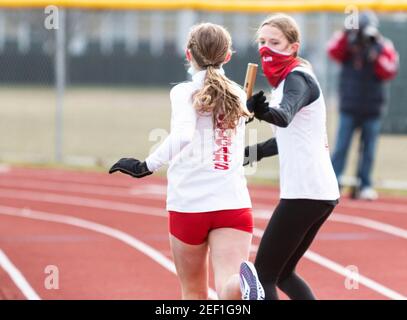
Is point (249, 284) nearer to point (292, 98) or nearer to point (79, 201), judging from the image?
point (292, 98)

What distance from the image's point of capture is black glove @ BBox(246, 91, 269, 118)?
4934mm

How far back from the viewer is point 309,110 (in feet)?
17.3

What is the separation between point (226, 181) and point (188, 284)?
621mm

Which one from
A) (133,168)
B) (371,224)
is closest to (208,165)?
(133,168)

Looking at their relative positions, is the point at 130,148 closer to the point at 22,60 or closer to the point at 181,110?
the point at 181,110

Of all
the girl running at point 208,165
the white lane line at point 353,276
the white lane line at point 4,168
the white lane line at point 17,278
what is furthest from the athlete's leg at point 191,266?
the white lane line at point 4,168

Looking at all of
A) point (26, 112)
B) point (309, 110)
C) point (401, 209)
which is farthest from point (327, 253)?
point (26, 112)

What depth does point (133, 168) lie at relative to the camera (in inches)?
193

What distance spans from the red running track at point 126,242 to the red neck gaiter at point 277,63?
6.94 feet

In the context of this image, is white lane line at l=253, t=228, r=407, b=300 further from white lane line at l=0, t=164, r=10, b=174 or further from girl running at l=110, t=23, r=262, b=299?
white lane line at l=0, t=164, r=10, b=174

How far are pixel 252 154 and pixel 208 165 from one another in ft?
2.61

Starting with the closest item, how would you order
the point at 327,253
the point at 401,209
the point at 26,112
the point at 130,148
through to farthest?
the point at 327,253 → the point at 401,209 → the point at 130,148 → the point at 26,112

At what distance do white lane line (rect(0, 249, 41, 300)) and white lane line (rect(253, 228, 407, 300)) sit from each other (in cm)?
242

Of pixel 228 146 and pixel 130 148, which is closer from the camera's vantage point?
pixel 228 146
